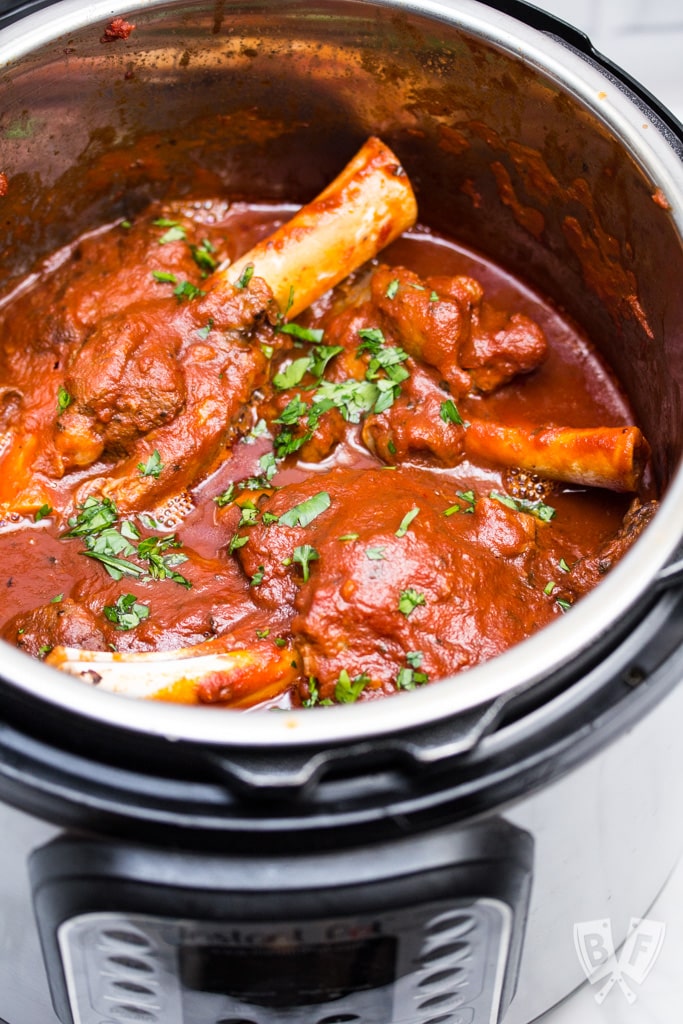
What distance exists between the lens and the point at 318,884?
1.49 m

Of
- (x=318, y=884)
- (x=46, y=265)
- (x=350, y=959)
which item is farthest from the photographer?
(x=46, y=265)

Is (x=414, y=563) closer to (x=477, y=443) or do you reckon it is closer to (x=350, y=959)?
(x=477, y=443)

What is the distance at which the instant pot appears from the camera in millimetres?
1487

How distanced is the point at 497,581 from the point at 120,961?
103 cm

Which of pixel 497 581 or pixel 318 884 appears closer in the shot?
pixel 318 884

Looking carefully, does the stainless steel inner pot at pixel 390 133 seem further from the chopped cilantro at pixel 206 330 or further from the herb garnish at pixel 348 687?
the herb garnish at pixel 348 687

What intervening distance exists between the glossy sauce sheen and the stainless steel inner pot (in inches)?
5.2

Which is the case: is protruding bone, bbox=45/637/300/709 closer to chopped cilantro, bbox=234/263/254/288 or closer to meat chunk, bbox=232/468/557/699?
meat chunk, bbox=232/468/557/699

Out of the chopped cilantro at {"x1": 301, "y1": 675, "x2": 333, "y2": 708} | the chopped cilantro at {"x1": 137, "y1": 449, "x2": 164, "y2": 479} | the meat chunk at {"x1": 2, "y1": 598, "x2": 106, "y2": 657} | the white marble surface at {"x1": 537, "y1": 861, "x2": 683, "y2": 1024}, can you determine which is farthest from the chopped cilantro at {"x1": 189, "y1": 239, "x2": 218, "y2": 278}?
the white marble surface at {"x1": 537, "y1": 861, "x2": 683, "y2": 1024}

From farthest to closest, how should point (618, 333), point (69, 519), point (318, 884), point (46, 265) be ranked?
point (46, 265), point (618, 333), point (69, 519), point (318, 884)

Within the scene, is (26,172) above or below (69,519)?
above

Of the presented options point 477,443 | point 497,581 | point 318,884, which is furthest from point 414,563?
point 318,884

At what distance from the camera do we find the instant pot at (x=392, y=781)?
149 cm

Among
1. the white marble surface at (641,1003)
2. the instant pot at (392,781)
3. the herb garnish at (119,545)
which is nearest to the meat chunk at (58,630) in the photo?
the herb garnish at (119,545)
